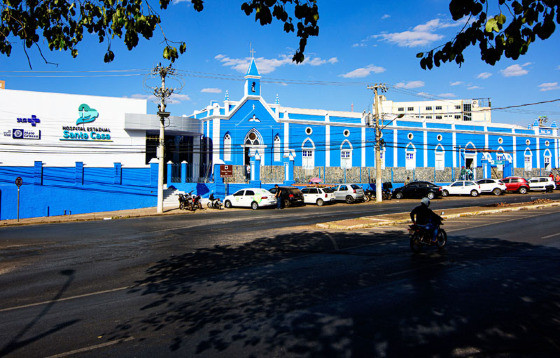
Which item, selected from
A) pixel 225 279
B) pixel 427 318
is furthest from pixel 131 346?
pixel 427 318

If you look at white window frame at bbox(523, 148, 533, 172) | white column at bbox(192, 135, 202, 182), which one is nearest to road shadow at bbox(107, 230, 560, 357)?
white column at bbox(192, 135, 202, 182)

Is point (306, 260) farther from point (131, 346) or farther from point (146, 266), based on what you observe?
point (131, 346)

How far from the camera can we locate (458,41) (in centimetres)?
491

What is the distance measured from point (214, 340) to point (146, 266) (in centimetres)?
530

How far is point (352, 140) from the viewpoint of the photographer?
44.5 meters

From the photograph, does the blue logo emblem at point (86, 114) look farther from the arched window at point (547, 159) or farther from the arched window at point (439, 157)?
the arched window at point (547, 159)

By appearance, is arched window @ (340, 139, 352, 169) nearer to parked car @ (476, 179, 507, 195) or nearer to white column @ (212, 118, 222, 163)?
parked car @ (476, 179, 507, 195)

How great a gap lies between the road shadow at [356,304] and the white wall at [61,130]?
28.2m

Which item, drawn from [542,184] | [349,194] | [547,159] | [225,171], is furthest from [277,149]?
[547,159]

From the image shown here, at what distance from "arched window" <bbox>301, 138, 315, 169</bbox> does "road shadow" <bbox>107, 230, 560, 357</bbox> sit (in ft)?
101

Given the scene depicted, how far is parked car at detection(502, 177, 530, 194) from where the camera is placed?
38.0 meters

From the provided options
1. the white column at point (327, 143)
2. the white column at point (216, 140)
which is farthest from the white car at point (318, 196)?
the white column at point (327, 143)

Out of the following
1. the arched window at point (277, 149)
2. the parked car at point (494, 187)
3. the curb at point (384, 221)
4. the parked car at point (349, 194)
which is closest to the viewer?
the curb at point (384, 221)

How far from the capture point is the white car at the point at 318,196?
31.5 meters
